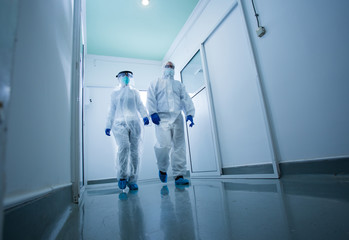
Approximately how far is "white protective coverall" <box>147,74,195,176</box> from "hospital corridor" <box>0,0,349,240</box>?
0.04ft

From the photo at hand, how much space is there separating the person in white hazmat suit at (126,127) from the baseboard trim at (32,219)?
53.6 inches

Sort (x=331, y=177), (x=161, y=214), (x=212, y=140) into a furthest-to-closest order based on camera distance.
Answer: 1. (x=212, y=140)
2. (x=331, y=177)
3. (x=161, y=214)

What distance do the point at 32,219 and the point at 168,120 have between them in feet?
6.05

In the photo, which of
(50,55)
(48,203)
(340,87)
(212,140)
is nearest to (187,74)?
(212,140)

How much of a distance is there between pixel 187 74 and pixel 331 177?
102 inches

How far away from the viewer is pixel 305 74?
1368mm

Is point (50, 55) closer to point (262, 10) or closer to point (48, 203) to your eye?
point (48, 203)

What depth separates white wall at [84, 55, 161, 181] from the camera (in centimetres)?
342

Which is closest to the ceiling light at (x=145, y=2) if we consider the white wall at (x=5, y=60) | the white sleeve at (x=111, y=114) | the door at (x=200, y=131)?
the door at (x=200, y=131)

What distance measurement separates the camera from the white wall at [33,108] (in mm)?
382

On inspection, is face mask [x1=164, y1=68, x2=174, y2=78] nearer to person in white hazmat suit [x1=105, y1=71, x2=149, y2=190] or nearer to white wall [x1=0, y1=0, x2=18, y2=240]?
person in white hazmat suit [x1=105, y1=71, x2=149, y2=190]

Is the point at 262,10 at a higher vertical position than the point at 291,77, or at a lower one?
higher

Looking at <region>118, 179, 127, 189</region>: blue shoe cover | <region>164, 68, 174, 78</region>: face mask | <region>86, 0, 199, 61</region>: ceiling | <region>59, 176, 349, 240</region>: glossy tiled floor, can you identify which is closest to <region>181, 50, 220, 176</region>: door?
<region>164, 68, 174, 78</region>: face mask

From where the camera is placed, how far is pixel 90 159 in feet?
11.1
